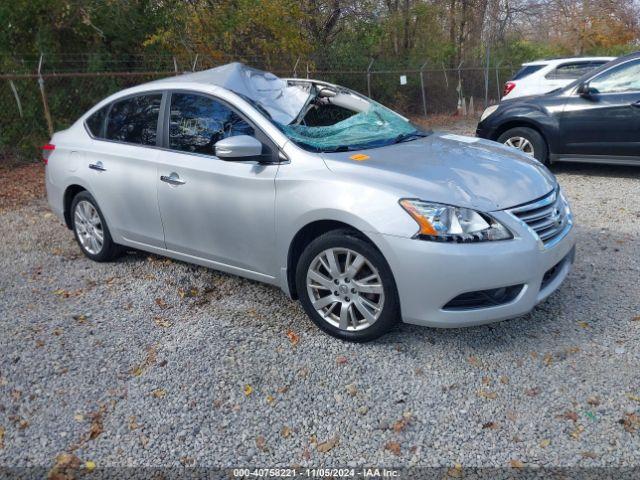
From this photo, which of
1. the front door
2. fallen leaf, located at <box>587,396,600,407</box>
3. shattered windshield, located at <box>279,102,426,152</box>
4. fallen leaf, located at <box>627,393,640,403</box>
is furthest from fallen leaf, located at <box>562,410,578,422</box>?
shattered windshield, located at <box>279,102,426,152</box>

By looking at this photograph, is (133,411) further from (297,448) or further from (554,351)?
(554,351)

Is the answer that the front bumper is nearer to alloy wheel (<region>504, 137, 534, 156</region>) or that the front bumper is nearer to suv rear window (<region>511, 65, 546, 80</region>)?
alloy wheel (<region>504, 137, 534, 156</region>)

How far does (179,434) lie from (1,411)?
106 centimetres

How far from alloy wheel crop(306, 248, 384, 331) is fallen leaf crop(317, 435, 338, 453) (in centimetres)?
88

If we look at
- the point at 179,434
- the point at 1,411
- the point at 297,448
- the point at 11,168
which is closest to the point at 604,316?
the point at 297,448

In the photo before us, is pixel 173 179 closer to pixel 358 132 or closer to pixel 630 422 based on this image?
pixel 358 132

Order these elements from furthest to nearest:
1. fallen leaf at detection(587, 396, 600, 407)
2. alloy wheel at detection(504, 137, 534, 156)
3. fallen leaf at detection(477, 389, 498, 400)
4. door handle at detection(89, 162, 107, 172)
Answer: alloy wheel at detection(504, 137, 534, 156) → door handle at detection(89, 162, 107, 172) → fallen leaf at detection(477, 389, 498, 400) → fallen leaf at detection(587, 396, 600, 407)

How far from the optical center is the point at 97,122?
5273mm

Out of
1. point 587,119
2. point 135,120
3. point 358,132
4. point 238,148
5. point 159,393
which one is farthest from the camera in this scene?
point 587,119

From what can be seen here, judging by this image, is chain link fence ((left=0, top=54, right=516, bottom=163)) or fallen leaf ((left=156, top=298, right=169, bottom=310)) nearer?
fallen leaf ((left=156, top=298, right=169, bottom=310))

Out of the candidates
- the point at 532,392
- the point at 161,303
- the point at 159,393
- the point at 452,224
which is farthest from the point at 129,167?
the point at 532,392

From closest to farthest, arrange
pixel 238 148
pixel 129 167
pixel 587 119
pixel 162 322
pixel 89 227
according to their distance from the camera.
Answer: pixel 238 148 → pixel 162 322 → pixel 129 167 → pixel 89 227 → pixel 587 119

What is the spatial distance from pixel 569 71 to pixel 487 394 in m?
10.5

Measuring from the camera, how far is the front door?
154 inches
